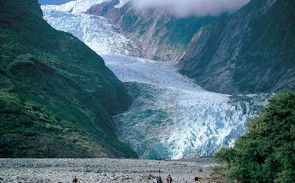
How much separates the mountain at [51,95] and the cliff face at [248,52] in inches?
1136

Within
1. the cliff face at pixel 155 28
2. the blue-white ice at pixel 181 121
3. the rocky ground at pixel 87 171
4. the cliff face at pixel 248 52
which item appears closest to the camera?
the rocky ground at pixel 87 171

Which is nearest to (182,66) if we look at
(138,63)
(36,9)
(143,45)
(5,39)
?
(138,63)

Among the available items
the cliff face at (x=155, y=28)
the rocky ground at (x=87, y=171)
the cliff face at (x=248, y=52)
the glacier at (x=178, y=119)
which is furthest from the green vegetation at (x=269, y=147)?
the cliff face at (x=155, y=28)

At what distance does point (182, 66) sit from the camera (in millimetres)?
126500

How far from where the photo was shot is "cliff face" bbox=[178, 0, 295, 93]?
318ft

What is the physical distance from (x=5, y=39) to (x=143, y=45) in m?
90.0

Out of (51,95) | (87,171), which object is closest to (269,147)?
(87,171)

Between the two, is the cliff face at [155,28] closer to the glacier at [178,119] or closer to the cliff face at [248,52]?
the cliff face at [248,52]

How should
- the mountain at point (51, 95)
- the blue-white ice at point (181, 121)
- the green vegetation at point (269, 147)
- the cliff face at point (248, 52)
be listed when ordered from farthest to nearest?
the cliff face at point (248, 52), the blue-white ice at point (181, 121), the mountain at point (51, 95), the green vegetation at point (269, 147)

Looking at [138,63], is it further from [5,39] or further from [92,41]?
[5,39]

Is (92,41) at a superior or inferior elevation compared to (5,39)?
superior

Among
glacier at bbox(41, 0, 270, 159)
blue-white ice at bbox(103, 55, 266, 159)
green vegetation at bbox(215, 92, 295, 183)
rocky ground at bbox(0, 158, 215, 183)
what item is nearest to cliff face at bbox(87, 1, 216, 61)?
glacier at bbox(41, 0, 270, 159)

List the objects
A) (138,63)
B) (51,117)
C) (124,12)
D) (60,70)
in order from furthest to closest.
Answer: (124,12), (138,63), (60,70), (51,117)

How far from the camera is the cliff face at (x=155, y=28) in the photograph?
481 ft
